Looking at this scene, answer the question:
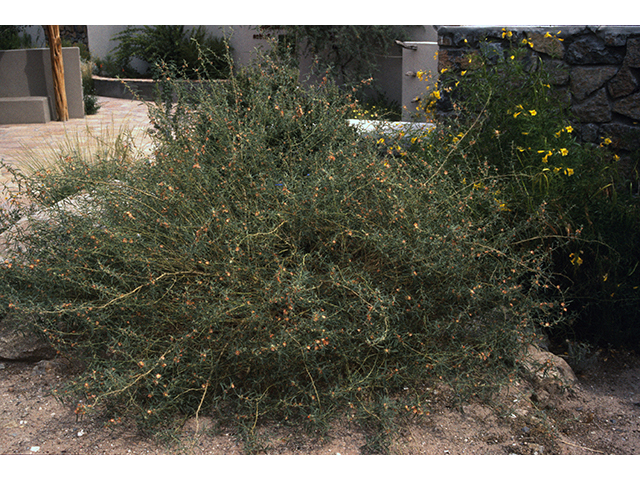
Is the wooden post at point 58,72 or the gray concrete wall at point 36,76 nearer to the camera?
the wooden post at point 58,72

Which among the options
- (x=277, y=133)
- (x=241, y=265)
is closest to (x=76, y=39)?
(x=277, y=133)

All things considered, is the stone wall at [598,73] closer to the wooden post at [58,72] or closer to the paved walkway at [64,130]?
the paved walkway at [64,130]

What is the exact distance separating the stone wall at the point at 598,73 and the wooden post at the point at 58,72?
27.2 ft

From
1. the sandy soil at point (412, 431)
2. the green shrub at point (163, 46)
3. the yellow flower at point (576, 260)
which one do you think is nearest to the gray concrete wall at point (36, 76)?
the green shrub at point (163, 46)

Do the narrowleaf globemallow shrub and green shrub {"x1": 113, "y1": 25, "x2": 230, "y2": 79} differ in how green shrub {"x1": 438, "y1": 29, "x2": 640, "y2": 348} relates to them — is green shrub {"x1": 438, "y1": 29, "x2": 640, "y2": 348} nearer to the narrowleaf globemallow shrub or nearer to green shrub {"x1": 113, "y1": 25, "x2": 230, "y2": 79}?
the narrowleaf globemallow shrub

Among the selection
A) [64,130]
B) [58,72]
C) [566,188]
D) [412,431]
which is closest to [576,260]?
[566,188]

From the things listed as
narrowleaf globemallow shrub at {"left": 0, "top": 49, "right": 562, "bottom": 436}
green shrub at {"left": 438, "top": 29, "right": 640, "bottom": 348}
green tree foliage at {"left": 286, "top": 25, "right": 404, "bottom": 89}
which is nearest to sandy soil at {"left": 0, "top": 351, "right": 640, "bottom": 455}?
narrowleaf globemallow shrub at {"left": 0, "top": 49, "right": 562, "bottom": 436}

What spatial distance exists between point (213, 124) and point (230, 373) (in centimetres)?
147

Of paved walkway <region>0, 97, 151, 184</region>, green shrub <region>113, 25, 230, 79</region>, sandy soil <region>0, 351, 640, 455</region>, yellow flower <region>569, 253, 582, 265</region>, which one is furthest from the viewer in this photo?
green shrub <region>113, 25, 230, 79</region>

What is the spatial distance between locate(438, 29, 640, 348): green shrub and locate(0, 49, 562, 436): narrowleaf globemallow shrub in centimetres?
49

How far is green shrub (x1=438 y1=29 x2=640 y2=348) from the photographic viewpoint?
3.05 m

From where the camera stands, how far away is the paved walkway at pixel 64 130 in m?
7.22

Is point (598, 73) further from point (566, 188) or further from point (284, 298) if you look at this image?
point (284, 298)

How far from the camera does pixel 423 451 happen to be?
2.22 metres
